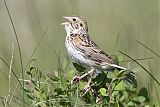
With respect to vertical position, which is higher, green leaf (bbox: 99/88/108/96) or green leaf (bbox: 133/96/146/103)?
green leaf (bbox: 133/96/146/103)

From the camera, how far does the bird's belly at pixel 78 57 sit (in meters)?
5.47

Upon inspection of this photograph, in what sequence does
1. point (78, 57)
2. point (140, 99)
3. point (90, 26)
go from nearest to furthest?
point (140, 99) → point (78, 57) → point (90, 26)

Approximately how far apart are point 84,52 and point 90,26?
7.79 ft

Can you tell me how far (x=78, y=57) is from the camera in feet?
18.4

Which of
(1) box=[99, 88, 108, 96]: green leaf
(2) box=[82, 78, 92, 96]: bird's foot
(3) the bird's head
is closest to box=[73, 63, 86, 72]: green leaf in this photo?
(2) box=[82, 78, 92, 96]: bird's foot

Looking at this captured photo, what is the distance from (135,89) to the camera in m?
5.55

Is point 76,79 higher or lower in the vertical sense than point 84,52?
lower

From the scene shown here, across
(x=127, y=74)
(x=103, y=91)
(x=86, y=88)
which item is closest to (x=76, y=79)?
(x=86, y=88)

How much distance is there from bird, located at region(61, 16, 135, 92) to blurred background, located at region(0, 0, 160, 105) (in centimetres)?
69

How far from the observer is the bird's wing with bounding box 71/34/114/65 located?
5.55 meters

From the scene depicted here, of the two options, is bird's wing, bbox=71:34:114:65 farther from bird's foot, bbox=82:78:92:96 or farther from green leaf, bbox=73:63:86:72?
bird's foot, bbox=82:78:92:96

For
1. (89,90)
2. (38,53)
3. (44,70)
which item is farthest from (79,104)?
(38,53)

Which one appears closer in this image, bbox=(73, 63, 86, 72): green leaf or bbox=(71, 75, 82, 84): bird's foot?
bbox=(71, 75, 82, 84): bird's foot

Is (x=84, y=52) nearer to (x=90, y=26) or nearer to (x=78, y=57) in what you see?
(x=78, y=57)
